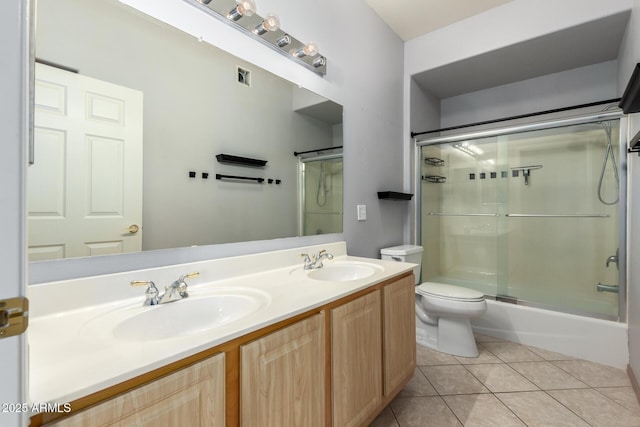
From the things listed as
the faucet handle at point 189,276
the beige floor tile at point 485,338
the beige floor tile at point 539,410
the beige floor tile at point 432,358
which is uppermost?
the faucet handle at point 189,276

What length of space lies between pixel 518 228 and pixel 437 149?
43.1 inches

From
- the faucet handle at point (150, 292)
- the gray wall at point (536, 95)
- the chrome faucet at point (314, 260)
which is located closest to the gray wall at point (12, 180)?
the faucet handle at point (150, 292)

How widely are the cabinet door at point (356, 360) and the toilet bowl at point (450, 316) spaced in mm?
976

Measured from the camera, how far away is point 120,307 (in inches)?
37.1

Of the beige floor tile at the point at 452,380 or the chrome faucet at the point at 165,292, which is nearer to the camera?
the chrome faucet at the point at 165,292

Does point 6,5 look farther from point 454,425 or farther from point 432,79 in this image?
point 432,79

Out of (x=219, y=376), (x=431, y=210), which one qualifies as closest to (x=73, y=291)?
(x=219, y=376)

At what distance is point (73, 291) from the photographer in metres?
0.90

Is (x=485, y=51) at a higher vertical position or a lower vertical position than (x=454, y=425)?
higher

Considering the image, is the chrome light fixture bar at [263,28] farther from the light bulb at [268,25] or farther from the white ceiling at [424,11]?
the white ceiling at [424,11]

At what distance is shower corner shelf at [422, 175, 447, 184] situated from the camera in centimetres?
293

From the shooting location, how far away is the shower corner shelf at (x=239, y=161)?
135 cm

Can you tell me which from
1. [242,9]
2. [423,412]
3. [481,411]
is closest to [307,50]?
[242,9]

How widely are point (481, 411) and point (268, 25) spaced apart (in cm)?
225
